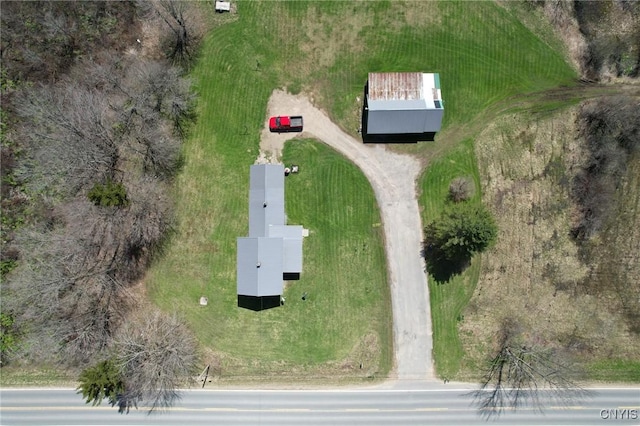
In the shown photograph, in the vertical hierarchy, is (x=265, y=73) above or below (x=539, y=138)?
above

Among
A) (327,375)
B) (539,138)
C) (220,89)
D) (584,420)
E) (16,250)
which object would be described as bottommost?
(584,420)

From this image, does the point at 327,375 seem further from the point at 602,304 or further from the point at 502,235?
the point at 602,304

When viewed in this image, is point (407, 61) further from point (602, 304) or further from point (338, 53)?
point (602, 304)

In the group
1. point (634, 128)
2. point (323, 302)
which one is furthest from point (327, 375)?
point (634, 128)

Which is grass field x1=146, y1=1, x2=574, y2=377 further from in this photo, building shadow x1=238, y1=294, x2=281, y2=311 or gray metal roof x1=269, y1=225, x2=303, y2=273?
gray metal roof x1=269, y1=225, x2=303, y2=273

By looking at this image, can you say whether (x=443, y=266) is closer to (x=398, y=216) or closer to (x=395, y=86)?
(x=398, y=216)

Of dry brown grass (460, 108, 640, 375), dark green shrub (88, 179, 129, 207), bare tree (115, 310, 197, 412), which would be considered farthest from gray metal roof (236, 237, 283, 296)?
dry brown grass (460, 108, 640, 375)
